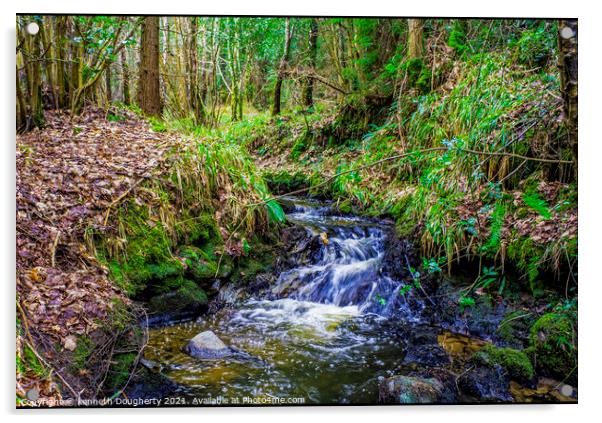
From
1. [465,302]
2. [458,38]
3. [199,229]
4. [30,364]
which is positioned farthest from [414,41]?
[30,364]

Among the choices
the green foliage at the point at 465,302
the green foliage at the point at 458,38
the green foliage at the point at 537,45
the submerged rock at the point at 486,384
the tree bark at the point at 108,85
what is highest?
the green foliage at the point at 458,38

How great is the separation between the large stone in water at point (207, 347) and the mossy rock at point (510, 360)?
1800 mm

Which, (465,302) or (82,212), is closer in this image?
(82,212)

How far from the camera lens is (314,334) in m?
3.42

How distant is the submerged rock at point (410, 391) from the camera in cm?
257

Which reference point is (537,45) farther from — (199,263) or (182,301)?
(182,301)

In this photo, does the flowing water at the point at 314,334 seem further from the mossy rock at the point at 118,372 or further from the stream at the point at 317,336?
the mossy rock at the point at 118,372

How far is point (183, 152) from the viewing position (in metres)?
4.22

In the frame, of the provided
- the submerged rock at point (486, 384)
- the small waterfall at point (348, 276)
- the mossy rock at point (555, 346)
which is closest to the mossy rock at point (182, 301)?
the small waterfall at point (348, 276)

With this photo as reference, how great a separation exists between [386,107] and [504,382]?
4270 mm

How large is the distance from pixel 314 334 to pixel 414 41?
3549 millimetres

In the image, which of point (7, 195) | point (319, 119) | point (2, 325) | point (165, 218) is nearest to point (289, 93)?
point (319, 119)

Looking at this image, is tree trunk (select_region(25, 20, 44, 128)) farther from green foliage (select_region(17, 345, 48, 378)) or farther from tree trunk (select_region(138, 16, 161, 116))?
green foliage (select_region(17, 345, 48, 378))

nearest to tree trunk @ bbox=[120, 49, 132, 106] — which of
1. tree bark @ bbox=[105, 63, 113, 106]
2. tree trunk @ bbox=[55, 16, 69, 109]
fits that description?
tree bark @ bbox=[105, 63, 113, 106]
